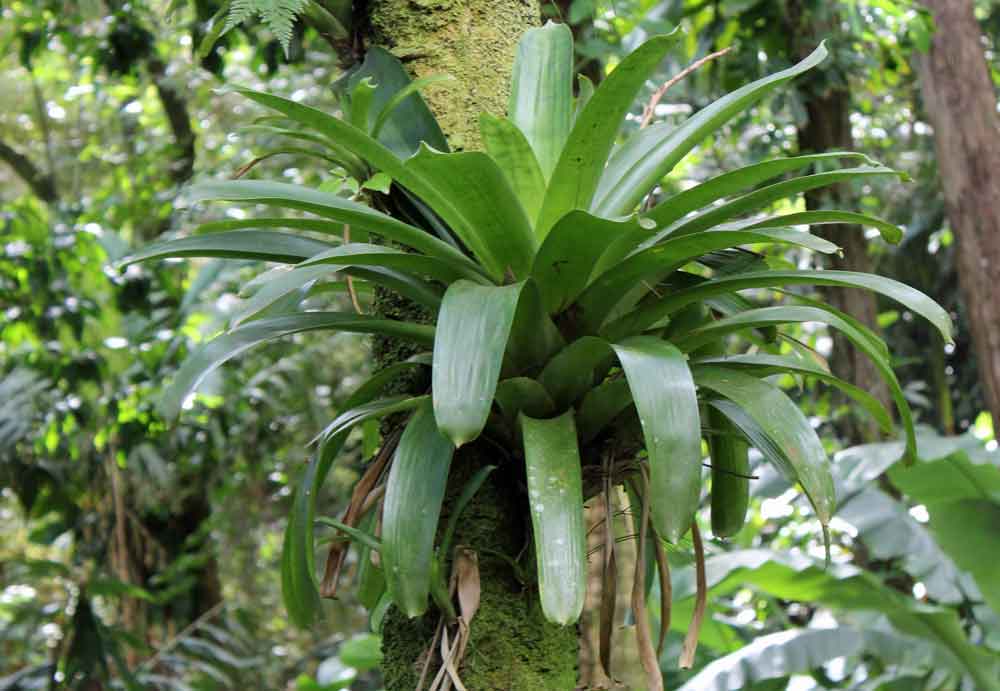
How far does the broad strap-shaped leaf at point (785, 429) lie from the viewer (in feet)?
2.83

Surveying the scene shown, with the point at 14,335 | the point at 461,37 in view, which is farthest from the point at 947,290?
the point at 461,37

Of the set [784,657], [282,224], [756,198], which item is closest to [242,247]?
[282,224]

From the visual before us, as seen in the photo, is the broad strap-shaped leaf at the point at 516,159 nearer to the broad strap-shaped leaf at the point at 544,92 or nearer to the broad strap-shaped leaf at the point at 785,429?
the broad strap-shaped leaf at the point at 544,92

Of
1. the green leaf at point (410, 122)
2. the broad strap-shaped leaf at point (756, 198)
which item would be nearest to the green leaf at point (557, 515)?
the broad strap-shaped leaf at point (756, 198)

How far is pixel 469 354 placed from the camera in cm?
82

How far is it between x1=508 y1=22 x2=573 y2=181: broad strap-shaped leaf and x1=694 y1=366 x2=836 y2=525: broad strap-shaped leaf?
0.29 m

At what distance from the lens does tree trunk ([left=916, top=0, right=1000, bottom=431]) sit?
3.08m

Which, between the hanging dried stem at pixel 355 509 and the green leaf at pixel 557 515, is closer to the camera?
the green leaf at pixel 557 515

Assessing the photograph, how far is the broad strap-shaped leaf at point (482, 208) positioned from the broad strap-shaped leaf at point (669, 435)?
153 millimetres

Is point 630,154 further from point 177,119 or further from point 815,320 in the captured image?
point 177,119

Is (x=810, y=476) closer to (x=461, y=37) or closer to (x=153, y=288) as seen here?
(x=461, y=37)

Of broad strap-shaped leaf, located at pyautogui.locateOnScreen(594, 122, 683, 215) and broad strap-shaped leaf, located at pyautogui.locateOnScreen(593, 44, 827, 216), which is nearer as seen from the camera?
broad strap-shaped leaf, located at pyautogui.locateOnScreen(593, 44, 827, 216)

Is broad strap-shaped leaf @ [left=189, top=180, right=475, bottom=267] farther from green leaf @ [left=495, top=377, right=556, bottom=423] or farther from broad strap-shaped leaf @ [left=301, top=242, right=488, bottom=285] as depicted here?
green leaf @ [left=495, top=377, right=556, bottom=423]

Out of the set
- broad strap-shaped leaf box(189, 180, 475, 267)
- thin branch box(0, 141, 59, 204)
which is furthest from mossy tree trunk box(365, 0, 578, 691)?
thin branch box(0, 141, 59, 204)
